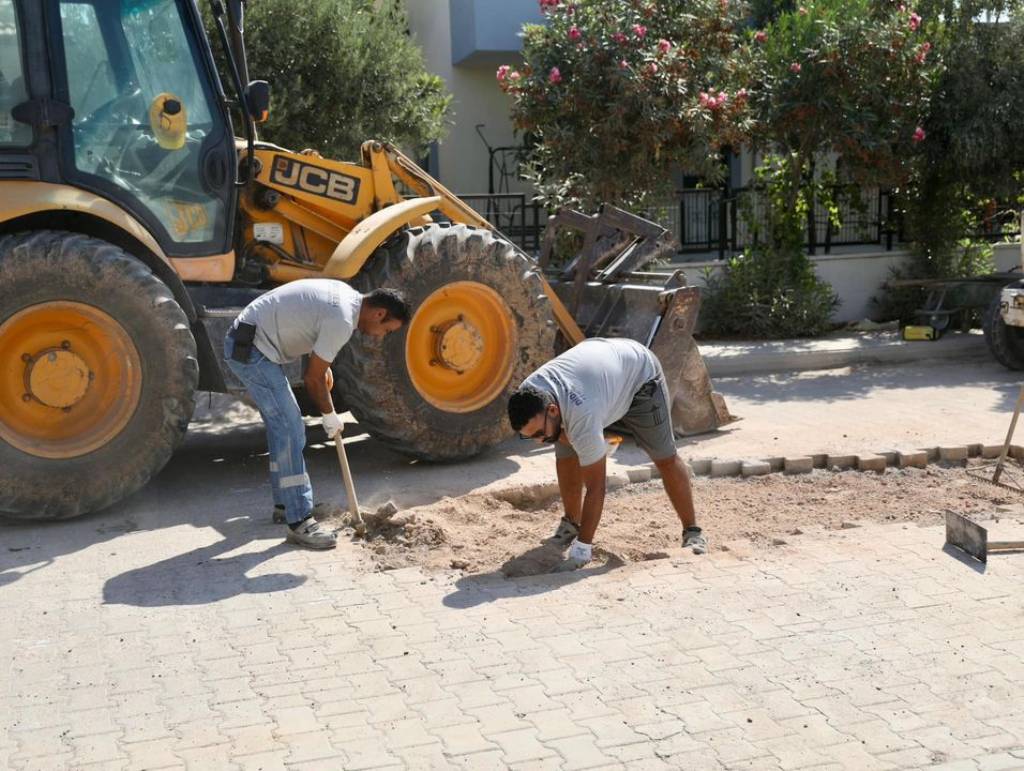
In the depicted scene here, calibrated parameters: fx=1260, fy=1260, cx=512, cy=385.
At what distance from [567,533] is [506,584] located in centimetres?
60

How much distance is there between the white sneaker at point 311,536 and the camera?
662cm

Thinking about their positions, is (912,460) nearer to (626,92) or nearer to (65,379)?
(65,379)

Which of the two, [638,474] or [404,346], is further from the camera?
[404,346]

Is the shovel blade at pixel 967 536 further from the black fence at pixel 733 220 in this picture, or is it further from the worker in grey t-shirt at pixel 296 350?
the black fence at pixel 733 220

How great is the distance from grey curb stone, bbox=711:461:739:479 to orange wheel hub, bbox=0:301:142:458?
3.60 meters

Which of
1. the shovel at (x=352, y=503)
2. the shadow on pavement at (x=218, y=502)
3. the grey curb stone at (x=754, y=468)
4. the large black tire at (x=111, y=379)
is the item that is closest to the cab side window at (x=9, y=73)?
the large black tire at (x=111, y=379)

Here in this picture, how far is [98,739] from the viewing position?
444 cm

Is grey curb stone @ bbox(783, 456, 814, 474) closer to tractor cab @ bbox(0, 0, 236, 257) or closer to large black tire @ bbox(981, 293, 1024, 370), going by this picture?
tractor cab @ bbox(0, 0, 236, 257)

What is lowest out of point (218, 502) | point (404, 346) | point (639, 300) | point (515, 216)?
point (218, 502)

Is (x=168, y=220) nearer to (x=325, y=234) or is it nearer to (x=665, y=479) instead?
(x=325, y=234)

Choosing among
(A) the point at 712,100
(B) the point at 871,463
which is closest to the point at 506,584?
(B) the point at 871,463

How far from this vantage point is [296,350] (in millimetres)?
6801

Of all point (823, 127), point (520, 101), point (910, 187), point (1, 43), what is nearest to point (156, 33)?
point (1, 43)

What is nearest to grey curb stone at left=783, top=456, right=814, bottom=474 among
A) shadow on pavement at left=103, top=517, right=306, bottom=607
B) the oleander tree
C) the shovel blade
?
the shovel blade
